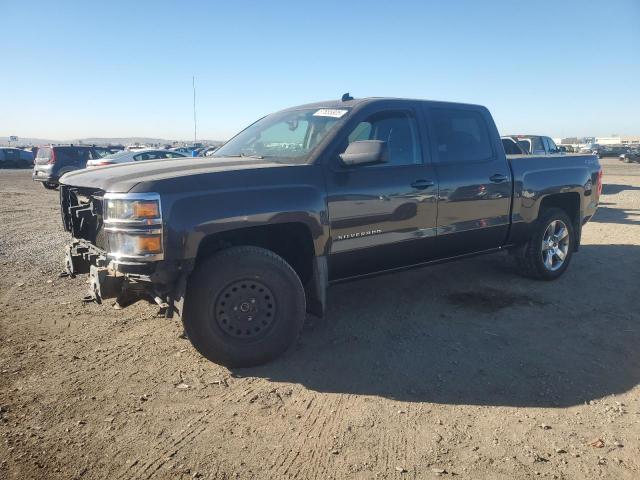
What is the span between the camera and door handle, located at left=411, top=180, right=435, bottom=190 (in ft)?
13.6

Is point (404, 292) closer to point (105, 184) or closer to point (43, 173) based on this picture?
point (105, 184)

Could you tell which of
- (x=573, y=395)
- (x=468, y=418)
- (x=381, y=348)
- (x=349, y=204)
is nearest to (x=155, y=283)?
(x=349, y=204)

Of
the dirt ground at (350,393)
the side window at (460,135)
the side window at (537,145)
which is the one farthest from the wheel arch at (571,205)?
the side window at (537,145)

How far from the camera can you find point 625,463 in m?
2.44

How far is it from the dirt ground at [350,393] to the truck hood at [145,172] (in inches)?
52.4

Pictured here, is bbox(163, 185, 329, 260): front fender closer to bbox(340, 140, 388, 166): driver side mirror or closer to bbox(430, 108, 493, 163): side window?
bbox(340, 140, 388, 166): driver side mirror

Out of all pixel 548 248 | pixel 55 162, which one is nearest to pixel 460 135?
pixel 548 248

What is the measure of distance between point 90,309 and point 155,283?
6.37 ft

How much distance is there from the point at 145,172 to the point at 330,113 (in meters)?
1.66

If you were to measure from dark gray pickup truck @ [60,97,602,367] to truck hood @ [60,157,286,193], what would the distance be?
0.02 metres

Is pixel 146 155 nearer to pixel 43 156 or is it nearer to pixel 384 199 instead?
pixel 43 156

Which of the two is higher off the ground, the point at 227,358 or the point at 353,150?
the point at 353,150

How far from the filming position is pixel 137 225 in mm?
3014

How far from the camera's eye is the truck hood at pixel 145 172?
3.17m
